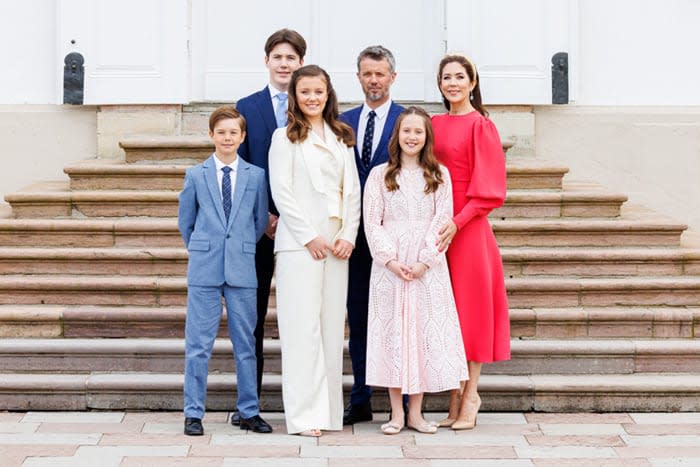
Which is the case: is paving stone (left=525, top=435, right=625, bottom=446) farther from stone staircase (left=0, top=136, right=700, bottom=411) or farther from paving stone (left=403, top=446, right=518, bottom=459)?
stone staircase (left=0, top=136, right=700, bottom=411)

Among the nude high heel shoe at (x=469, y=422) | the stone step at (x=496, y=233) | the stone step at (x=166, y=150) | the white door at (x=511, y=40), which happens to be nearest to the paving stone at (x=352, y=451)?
the nude high heel shoe at (x=469, y=422)

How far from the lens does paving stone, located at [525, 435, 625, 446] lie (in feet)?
19.2

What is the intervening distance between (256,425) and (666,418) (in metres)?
1.96

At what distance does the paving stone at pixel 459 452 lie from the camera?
5.64 metres

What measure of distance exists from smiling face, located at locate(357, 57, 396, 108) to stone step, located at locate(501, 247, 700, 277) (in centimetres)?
142

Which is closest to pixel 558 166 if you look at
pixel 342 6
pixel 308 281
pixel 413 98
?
pixel 413 98

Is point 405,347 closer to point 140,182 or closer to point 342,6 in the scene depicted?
point 140,182

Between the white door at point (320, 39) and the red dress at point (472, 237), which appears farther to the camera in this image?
the white door at point (320, 39)

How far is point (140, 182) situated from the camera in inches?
309

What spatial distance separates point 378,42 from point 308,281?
10.3 ft

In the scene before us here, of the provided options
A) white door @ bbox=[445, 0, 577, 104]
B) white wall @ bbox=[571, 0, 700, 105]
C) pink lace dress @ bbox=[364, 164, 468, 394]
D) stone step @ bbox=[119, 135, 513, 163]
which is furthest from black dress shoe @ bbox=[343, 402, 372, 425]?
white wall @ bbox=[571, 0, 700, 105]

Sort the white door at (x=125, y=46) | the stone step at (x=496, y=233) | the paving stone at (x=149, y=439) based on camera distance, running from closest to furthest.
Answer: the paving stone at (x=149, y=439) → the stone step at (x=496, y=233) → the white door at (x=125, y=46)

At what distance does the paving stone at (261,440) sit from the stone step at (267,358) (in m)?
0.72

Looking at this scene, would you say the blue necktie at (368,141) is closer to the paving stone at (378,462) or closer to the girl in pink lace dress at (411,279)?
the girl in pink lace dress at (411,279)
